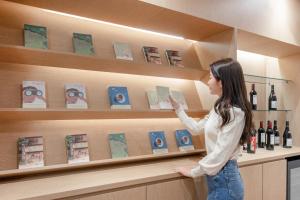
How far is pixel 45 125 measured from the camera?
1897 millimetres

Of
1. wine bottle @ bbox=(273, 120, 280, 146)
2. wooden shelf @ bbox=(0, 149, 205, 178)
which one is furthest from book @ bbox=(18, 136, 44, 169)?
wine bottle @ bbox=(273, 120, 280, 146)

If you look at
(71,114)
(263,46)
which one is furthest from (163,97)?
(263,46)

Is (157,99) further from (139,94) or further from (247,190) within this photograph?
(247,190)

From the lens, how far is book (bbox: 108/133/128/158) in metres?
2.06

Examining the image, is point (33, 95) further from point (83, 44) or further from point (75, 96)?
point (83, 44)

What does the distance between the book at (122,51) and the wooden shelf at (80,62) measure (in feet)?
0.42

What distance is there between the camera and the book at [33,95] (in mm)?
1743

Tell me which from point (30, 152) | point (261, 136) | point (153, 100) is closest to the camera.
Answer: point (30, 152)

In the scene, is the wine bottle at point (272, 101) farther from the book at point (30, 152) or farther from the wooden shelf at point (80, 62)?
the book at point (30, 152)

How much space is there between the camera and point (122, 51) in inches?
87.0

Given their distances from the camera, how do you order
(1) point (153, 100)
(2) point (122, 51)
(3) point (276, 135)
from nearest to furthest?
1. (2) point (122, 51)
2. (1) point (153, 100)
3. (3) point (276, 135)

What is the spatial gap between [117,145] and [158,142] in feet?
1.28

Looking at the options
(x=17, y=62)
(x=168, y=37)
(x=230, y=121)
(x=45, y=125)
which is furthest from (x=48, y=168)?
(x=168, y=37)

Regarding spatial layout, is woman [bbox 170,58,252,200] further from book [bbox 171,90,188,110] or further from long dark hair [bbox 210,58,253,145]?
book [bbox 171,90,188,110]
